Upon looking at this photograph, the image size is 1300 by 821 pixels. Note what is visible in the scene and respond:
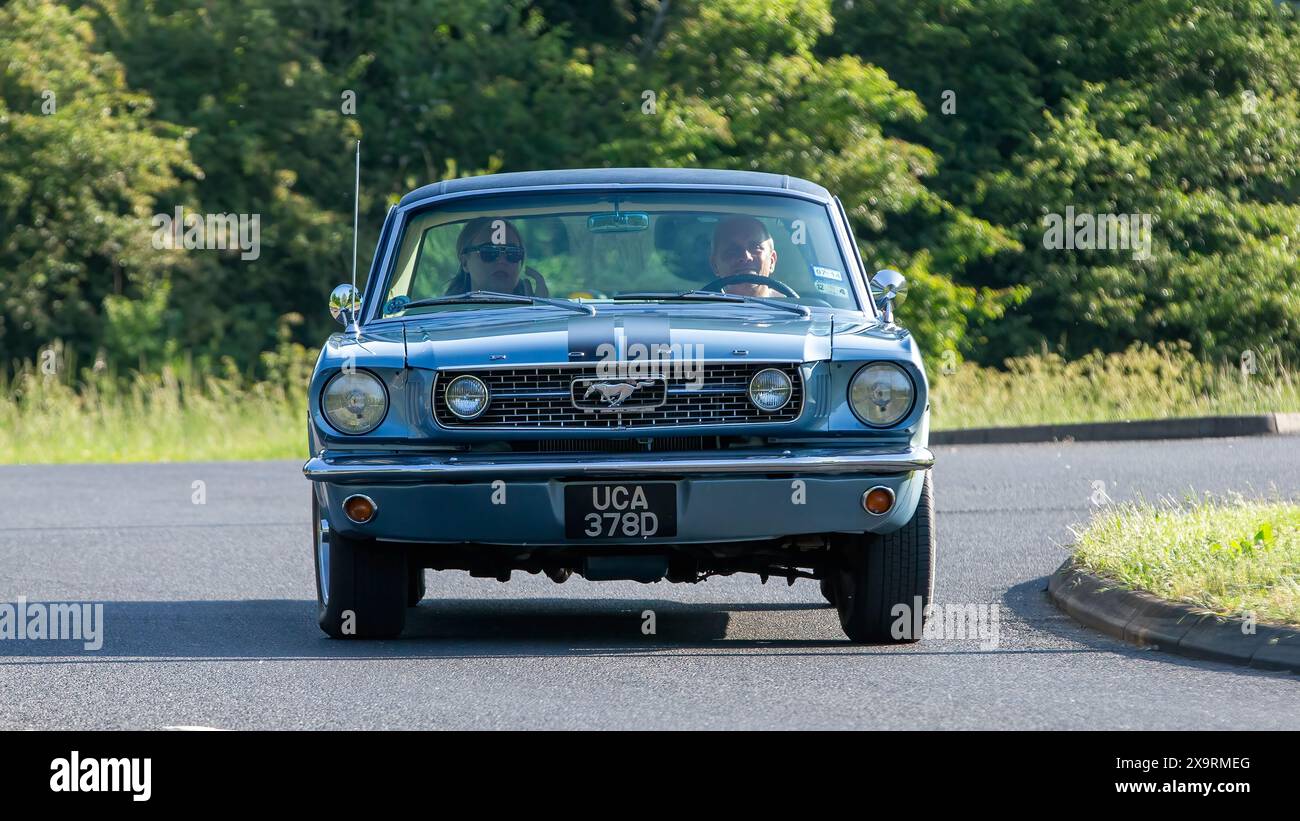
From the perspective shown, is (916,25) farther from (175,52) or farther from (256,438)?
(256,438)

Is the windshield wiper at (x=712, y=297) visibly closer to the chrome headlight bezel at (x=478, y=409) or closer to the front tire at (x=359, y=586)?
the chrome headlight bezel at (x=478, y=409)

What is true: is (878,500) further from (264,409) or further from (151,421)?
(264,409)

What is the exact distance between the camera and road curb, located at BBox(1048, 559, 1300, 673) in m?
7.53

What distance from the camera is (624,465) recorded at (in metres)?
7.48

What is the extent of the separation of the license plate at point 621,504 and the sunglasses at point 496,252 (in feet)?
5.33

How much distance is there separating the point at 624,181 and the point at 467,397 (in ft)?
5.71

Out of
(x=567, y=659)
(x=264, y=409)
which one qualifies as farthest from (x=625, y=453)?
(x=264, y=409)

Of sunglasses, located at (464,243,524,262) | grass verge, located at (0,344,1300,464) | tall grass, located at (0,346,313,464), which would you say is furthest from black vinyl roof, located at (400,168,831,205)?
tall grass, located at (0,346,313,464)

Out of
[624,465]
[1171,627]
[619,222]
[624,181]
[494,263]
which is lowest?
[1171,627]

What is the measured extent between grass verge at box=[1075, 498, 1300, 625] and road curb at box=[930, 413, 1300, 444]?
10576 millimetres

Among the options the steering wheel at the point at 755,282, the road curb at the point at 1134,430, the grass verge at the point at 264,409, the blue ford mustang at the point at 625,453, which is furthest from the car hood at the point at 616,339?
the grass verge at the point at 264,409

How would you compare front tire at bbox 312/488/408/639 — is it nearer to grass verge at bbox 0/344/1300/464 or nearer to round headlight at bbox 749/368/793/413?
round headlight at bbox 749/368/793/413

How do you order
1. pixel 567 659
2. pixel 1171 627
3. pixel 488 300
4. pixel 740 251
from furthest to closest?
1. pixel 740 251
2. pixel 488 300
3. pixel 1171 627
4. pixel 567 659

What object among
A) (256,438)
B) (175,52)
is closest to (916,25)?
(175,52)
